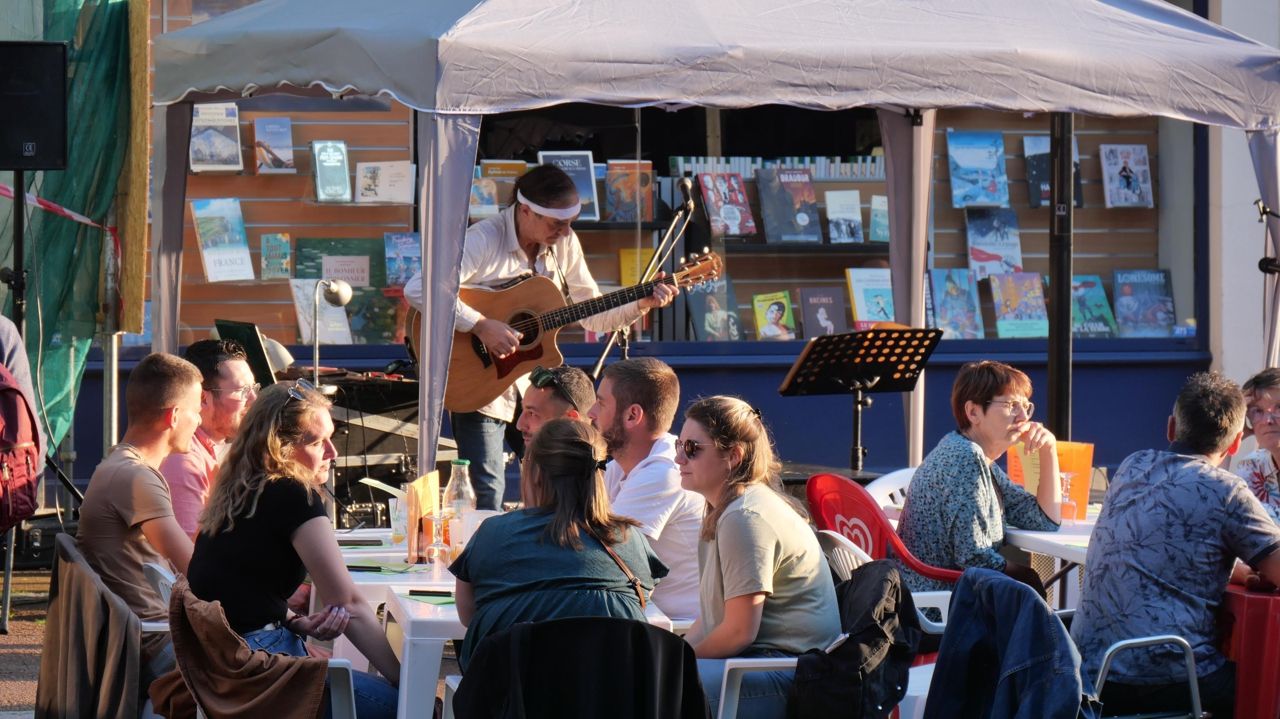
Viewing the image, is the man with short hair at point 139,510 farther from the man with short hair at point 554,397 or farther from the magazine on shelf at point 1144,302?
the magazine on shelf at point 1144,302

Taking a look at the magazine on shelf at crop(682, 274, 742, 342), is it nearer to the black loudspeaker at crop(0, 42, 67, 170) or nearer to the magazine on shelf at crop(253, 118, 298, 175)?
the magazine on shelf at crop(253, 118, 298, 175)

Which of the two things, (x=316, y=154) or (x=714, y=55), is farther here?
(x=316, y=154)

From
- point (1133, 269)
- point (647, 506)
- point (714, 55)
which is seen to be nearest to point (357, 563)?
point (647, 506)

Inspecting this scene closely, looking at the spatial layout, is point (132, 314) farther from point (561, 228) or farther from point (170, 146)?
point (561, 228)

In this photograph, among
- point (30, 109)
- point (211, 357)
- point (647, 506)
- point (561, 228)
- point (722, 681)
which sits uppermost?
point (30, 109)

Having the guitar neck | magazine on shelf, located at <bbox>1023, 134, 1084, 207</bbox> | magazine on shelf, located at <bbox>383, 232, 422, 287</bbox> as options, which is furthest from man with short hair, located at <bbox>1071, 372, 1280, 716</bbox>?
magazine on shelf, located at <bbox>1023, 134, 1084, 207</bbox>

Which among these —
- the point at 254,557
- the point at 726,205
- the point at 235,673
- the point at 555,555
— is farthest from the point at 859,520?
the point at 726,205

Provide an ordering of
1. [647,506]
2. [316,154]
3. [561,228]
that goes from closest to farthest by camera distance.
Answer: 1. [647,506]
2. [561,228]
3. [316,154]

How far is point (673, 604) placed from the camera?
4.47 meters

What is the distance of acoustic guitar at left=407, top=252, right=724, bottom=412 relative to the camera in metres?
6.91

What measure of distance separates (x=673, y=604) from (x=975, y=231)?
611 cm

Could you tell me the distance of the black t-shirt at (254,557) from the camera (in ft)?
12.5

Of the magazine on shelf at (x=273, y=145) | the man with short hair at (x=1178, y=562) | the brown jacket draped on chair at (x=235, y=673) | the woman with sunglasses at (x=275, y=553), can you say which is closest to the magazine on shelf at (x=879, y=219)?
the magazine on shelf at (x=273, y=145)

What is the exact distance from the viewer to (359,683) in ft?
12.8
